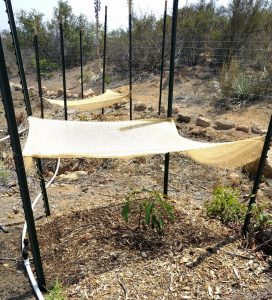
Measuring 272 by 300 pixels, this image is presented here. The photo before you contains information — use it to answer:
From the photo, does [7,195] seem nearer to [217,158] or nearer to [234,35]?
[217,158]

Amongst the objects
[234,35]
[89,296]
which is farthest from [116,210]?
[234,35]

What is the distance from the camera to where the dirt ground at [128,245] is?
2178 millimetres

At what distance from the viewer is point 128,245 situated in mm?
2520

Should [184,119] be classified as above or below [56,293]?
below

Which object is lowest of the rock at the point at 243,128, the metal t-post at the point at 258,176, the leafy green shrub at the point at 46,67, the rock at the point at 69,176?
A: the leafy green shrub at the point at 46,67

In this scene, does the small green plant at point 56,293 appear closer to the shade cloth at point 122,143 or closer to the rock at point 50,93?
the shade cloth at point 122,143

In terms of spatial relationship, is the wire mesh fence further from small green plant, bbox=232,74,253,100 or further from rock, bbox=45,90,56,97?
rock, bbox=45,90,56,97

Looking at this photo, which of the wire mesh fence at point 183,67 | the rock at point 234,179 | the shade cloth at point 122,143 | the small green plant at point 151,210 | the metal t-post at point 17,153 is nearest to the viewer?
the metal t-post at point 17,153

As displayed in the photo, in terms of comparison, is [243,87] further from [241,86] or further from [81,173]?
[81,173]

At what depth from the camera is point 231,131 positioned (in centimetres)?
557

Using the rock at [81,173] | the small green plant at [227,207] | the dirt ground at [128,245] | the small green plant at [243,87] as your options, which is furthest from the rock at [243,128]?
the small green plant at [227,207]

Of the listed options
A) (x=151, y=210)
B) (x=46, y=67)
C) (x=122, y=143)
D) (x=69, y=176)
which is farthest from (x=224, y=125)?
(x=46, y=67)

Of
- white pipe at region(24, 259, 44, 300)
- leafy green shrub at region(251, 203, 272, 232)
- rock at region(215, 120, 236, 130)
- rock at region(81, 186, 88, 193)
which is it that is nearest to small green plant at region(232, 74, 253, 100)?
rock at region(215, 120, 236, 130)

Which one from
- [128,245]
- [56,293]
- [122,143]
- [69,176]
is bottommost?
[69,176]
